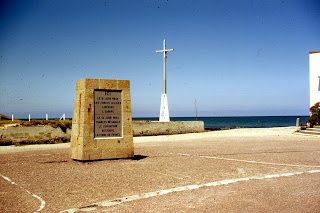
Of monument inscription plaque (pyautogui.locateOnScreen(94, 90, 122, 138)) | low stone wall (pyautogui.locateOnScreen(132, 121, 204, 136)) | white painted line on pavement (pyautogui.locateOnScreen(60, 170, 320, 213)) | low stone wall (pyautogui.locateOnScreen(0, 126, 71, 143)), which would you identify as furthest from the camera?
low stone wall (pyautogui.locateOnScreen(132, 121, 204, 136))

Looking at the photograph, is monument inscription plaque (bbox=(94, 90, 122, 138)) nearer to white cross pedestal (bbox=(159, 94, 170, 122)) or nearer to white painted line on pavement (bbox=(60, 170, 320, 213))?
white painted line on pavement (bbox=(60, 170, 320, 213))

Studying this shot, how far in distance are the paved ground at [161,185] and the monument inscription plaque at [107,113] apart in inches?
35.0

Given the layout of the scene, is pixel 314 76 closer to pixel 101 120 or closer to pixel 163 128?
pixel 163 128

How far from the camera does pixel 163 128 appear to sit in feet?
66.6

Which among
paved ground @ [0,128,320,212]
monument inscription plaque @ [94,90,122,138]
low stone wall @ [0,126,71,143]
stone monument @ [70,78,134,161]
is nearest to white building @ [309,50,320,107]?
paved ground @ [0,128,320,212]

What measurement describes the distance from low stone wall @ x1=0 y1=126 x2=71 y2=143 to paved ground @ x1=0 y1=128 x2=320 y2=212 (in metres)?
5.61

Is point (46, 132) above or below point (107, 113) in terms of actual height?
below

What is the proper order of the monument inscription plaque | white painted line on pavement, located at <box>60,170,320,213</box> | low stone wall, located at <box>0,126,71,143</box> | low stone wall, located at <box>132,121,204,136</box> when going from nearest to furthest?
white painted line on pavement, located at <box>60,170,320,213</box>
the monument inscription plaque
low stone wall, located at <box>0,126,71,143</box>
low stone wall, located at <box>132,121,204,136</box>

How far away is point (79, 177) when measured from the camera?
6.48m

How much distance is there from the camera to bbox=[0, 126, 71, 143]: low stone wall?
14.1m

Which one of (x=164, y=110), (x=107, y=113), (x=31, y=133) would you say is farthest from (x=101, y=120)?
(x=164, y=110)

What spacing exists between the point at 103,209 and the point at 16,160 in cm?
545

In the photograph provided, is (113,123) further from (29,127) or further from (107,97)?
(29,127)

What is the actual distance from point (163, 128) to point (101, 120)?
38.7ft
